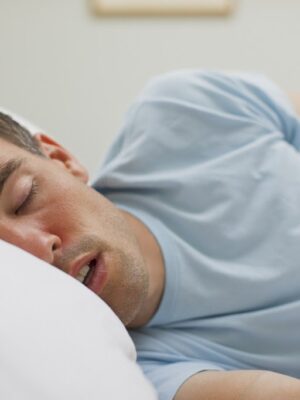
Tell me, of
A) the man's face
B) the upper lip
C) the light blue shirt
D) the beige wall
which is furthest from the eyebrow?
the beige wall

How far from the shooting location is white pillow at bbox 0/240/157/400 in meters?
0.54

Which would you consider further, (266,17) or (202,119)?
(266,17)

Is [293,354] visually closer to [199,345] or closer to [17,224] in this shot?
[199,345]

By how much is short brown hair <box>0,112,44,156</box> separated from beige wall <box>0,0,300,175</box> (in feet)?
3.01

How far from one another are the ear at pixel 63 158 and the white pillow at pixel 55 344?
36 centimetres

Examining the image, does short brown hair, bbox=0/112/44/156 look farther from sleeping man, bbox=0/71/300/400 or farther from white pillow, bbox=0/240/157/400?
white pillow, bbox=0/240/157/400

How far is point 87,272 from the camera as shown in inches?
31.7

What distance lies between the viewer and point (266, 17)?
1.84 metres

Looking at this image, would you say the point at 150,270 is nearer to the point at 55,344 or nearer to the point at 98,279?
the point at 98,279

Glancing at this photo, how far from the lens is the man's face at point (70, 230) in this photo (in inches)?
30.1

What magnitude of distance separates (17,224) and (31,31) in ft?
3.98

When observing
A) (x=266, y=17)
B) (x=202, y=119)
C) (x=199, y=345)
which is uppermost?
(x=266, y=17)

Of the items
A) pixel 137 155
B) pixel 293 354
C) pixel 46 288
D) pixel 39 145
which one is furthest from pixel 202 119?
pixel 46 288

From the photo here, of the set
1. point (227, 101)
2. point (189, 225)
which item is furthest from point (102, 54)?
point (189, 225)
